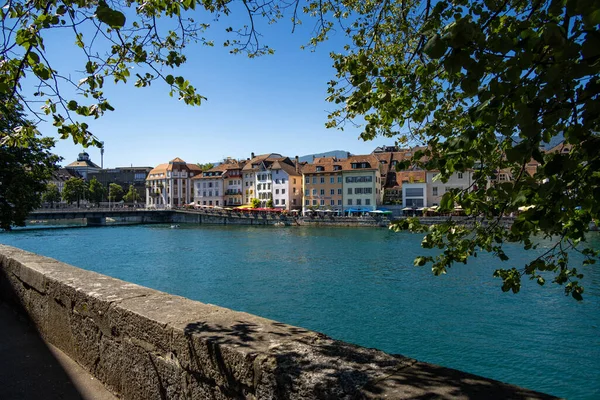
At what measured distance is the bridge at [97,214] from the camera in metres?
75.6

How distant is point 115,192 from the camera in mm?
130000

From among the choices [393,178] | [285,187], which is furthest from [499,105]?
[285,187]

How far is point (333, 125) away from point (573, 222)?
2.71 meters

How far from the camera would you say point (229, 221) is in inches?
3349

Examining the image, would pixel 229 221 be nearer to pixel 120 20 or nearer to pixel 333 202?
pixel 333 202

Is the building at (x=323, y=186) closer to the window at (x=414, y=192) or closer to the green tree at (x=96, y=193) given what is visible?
the window at (x=414, y=192)

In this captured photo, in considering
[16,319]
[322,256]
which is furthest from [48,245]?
[16,319]

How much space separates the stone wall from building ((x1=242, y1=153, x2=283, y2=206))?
86.0 m

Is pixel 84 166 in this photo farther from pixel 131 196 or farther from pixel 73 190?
pixel 73 190

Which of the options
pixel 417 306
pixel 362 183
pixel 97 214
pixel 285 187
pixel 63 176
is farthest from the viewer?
pixel 63 176

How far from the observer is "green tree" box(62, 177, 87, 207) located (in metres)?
112

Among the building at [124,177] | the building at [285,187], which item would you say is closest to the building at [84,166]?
the building at [124,177]

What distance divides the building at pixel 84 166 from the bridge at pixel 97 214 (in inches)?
2499

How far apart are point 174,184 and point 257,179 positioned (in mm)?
31878
